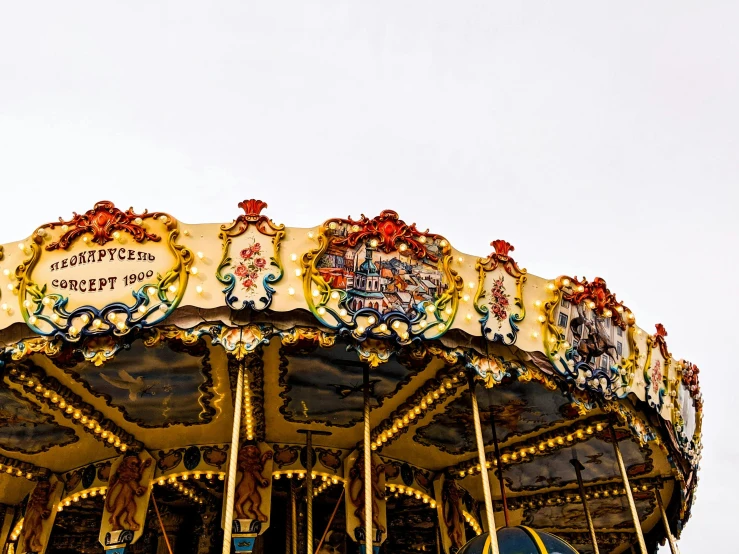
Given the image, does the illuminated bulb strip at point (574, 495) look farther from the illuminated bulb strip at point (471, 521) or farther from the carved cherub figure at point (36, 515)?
the carved cherub figure at point (36, 515)

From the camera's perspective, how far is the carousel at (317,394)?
7.64m

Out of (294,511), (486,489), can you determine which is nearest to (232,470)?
(486,489)

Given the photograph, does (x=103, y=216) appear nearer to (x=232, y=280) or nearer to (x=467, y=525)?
(x=232, y=280)

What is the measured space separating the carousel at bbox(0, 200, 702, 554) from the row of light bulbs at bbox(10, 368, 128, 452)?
5 cm

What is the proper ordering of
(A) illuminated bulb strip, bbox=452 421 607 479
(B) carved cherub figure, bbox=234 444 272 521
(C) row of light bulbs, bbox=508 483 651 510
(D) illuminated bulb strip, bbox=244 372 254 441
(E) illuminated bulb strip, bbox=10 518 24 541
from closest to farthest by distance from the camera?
(D) illuminated bulb strip, bbox=244 372 254 441 → (B) carved cherub figure, bbox=234 444 272 521 → (A) illuminated bulb strip, bbox=452 421 607 479 → (E) illuminated bulb strip, bbox=10 518 24 541 → (C) row of light bulbs, bbox=508 483 651 510

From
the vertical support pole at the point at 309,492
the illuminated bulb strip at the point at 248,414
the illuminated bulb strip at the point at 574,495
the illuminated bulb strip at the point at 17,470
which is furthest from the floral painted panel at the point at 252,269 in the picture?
the illuminated bulb strip at the point at 574,495

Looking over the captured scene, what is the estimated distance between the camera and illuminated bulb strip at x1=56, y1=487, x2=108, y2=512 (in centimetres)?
1097

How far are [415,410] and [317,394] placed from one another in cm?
130

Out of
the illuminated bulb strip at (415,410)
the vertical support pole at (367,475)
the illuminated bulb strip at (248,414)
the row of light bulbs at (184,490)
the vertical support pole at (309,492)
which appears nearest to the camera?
the vertical support pole at (367,475)

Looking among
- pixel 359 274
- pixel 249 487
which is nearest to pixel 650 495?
pixel 249 487

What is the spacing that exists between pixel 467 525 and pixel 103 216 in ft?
24.7

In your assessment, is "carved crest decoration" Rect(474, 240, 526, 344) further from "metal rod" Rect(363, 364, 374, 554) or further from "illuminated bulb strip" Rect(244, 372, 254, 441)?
"illuminated bulb strip" Rect(244, 372, 254, 441)

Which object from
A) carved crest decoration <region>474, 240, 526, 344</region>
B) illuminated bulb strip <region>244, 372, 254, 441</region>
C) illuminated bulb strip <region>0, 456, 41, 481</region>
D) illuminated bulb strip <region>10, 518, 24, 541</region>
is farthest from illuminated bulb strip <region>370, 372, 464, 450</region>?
illuminated bulb strip <region>10, 518, 24, 541</region>

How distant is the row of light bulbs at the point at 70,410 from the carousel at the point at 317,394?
48mm
